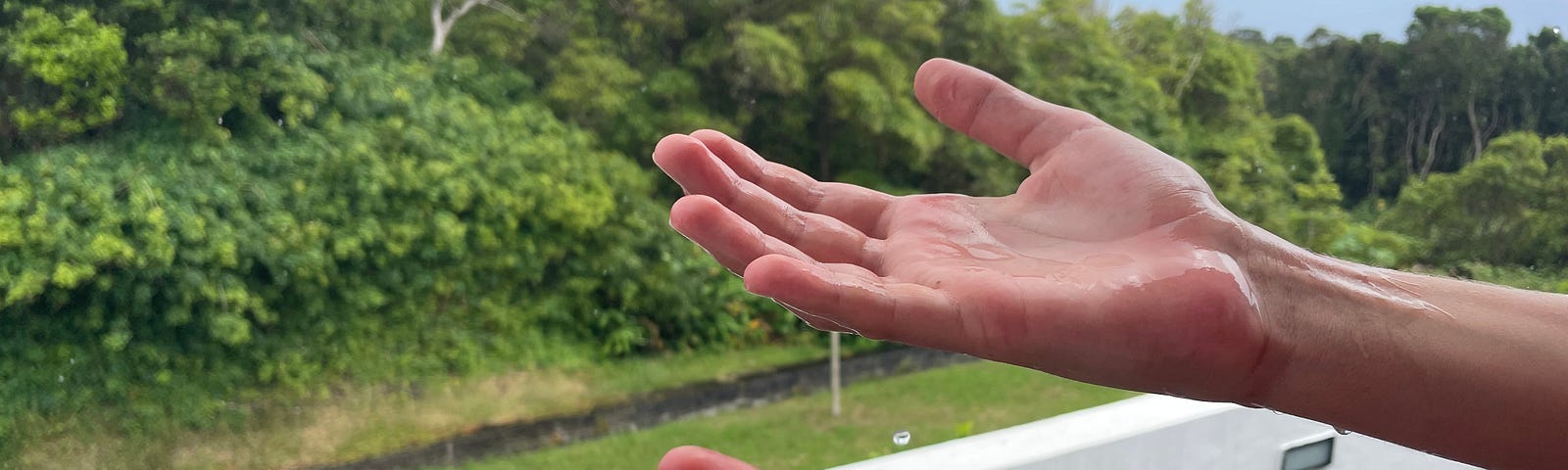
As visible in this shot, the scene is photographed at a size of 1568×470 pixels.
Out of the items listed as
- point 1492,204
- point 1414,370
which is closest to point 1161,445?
point 1414,370

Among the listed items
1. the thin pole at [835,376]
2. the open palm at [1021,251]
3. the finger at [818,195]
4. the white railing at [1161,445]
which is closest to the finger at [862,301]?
the open palm at [1021,251]

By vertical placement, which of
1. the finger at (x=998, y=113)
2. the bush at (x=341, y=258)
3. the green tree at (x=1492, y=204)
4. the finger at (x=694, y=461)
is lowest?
the bush at (x=341, y=258)

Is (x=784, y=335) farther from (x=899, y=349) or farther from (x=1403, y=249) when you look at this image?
(x=1403, y=249)

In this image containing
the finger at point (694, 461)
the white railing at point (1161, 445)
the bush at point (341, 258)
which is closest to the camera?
the finger at point (694, 461)

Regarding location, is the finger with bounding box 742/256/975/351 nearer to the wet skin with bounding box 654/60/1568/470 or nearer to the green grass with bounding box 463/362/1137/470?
the wet skin with bounding box 654/60/1568/470

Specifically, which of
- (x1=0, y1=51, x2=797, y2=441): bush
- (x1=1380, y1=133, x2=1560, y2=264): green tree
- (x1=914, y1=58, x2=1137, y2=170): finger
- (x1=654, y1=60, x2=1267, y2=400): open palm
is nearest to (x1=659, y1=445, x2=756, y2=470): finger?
(x1=654, y1=60, x2=1267, y2=400): open palm

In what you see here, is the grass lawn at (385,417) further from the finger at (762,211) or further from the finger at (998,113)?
the finger at (998,113)

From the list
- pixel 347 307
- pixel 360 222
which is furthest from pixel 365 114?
pixel 347 307
